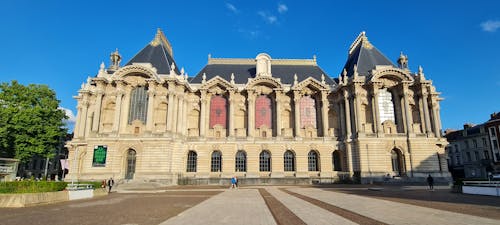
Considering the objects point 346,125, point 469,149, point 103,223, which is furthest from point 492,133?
point 103,223

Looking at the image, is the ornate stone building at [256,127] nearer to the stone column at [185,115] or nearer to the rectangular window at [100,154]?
the rectangular window at [100,154]

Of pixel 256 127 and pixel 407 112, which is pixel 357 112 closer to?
pixel 407 112

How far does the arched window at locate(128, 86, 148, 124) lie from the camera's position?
118ft

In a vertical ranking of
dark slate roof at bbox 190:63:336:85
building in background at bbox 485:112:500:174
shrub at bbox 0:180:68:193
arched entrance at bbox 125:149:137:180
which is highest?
dark slate roof at bbox 190:63:336:85

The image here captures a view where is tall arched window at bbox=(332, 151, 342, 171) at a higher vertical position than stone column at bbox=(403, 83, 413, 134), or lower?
lower

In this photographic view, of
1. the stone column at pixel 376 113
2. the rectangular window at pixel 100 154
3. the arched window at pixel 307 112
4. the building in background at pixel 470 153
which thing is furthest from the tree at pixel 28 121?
the building in background at pixel 470 153

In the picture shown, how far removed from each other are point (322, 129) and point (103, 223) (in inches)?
1283

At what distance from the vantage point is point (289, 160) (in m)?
36.4

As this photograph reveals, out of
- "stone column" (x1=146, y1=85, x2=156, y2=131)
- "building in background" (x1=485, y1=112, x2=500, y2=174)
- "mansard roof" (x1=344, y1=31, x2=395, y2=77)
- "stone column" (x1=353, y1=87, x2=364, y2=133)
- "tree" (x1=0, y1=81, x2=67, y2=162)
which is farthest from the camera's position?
"building in background" (x1=485, y1=112, x2=500, y2=174)

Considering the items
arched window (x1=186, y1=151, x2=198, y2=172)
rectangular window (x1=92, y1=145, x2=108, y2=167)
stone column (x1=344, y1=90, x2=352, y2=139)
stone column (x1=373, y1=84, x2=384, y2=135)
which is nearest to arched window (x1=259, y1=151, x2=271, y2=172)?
arched window (x1=186, y1=151, x2=198, y2=172)

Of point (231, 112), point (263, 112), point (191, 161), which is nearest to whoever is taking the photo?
point (191, 161)

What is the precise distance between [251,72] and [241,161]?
15.1m

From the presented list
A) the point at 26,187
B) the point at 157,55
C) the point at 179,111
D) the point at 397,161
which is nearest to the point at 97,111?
the point at 179,111

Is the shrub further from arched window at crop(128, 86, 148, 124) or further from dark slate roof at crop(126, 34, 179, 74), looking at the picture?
dark slate roof at crop(126, 34, 179, 74)
